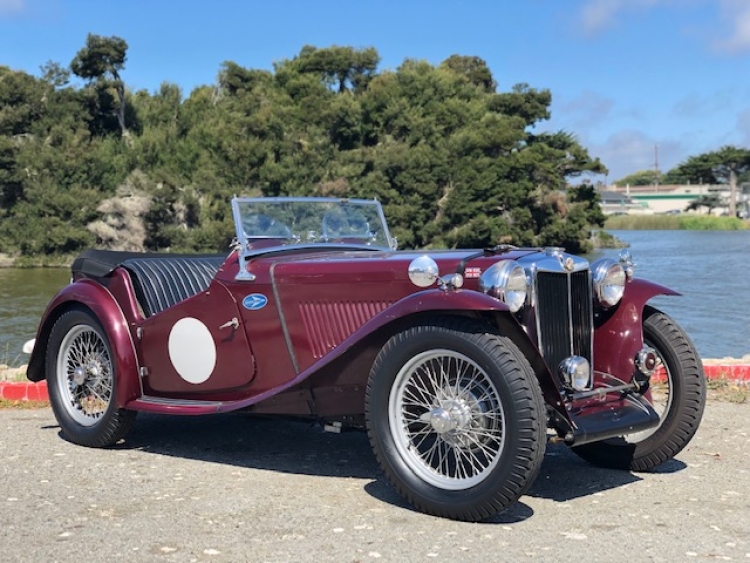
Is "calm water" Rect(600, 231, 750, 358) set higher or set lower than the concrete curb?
lower

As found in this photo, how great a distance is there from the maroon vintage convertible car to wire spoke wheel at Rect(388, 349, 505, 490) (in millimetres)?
10

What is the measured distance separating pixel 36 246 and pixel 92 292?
1704 inches

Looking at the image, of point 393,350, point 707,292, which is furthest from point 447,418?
point 707,292

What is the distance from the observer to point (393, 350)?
461 centimetres

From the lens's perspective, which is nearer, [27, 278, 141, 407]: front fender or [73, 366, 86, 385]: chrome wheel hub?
[27, 278, 141, 407]: front fender

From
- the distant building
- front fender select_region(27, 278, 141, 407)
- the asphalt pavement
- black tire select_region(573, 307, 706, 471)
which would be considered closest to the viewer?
the asphalt pavement

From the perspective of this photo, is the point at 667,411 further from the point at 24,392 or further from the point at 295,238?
the point at 24,392

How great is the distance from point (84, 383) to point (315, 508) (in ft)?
8.47

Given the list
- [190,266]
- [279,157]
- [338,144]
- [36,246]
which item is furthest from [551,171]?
[190,266]

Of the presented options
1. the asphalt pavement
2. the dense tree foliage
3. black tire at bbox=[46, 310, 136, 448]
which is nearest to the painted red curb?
black tire at bbox=[46, 310, 136, 448]

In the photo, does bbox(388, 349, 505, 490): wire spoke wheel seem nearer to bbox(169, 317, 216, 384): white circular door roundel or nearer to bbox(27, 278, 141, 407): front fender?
bbox(169, 317, 216, 384): white circular door roundel

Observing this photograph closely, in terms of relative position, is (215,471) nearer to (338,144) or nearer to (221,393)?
(221,393)

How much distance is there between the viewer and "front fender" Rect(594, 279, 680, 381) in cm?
527

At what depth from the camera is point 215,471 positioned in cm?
538
